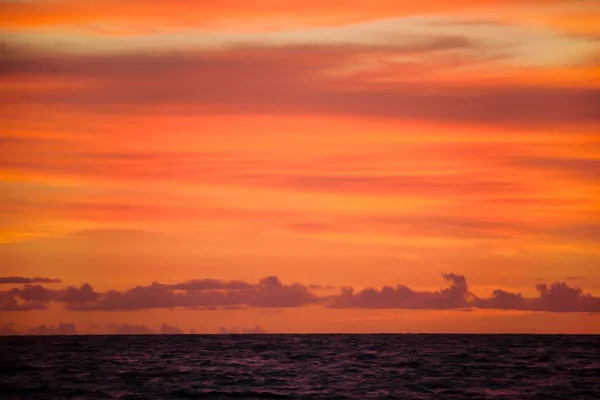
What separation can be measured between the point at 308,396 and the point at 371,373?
563 inches

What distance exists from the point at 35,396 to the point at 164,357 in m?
34.3

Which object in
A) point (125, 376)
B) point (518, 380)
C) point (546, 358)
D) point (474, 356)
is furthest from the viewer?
point (474, 356)

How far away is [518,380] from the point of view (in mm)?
58812

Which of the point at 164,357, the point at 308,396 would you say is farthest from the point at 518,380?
the point at 164,357

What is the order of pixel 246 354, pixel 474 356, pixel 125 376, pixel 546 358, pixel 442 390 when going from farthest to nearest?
pixel 246 354
pixel 474 356
pixel 546 358
pixel 125 376
pixel 442 390

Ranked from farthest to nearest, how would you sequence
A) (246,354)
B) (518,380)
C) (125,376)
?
(246,354)
(125,376)
(518,380)

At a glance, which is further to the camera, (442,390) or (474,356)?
(474,356)

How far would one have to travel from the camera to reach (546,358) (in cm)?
7925

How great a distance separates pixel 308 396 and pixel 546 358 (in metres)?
36.1

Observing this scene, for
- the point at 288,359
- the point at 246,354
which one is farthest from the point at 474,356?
the point at 246,354

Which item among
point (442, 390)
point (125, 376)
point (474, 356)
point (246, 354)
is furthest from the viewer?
point (246, 354)

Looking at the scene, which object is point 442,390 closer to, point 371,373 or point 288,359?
point 371,373

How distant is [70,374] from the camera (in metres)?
63.8

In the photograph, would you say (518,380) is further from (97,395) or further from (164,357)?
(164,357)
